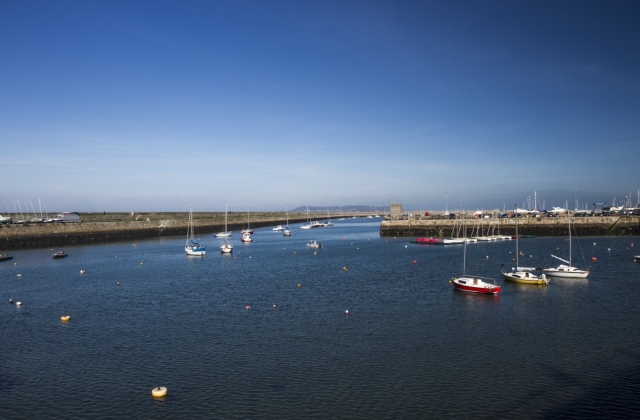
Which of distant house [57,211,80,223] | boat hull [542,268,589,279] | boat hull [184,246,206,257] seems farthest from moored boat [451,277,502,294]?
distant house [57,211,80,223]

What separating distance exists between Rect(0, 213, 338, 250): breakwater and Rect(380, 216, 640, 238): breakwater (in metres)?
52.8

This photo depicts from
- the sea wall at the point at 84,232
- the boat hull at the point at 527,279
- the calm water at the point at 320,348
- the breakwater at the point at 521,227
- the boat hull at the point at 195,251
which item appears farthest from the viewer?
the breakwater at the point at 521,227

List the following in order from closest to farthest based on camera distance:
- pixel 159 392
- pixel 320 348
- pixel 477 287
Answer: pixel 159 392 → pixel 320 348 → pixel 477 287

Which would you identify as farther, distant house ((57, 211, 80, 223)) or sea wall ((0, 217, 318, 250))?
distant house ((57, 211, 80, 223))

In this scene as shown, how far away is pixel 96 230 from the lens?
99.4 meters

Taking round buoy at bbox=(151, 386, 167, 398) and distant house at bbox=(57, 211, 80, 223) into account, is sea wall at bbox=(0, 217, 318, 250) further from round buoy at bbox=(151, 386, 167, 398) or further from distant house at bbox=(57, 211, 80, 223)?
round buoy at bbox=(151, 386, 167, 398)

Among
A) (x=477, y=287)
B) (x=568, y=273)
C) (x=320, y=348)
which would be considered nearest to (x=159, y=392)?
(x=320, y=348)

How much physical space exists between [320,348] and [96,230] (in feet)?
292

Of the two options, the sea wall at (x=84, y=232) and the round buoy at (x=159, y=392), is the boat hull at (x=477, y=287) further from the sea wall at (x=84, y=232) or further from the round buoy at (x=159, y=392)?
the sea wall at (x=84, y=232)

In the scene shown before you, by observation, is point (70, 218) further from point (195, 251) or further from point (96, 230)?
point (195, 251)

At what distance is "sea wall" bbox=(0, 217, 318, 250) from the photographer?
83000 millimetres

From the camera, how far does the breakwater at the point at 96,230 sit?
83.4 m

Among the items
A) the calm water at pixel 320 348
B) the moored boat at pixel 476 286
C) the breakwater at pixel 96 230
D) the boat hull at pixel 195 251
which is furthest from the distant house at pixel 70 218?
the moored boat at pixel 476 286

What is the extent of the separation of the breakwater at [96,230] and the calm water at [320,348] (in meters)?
44.8
